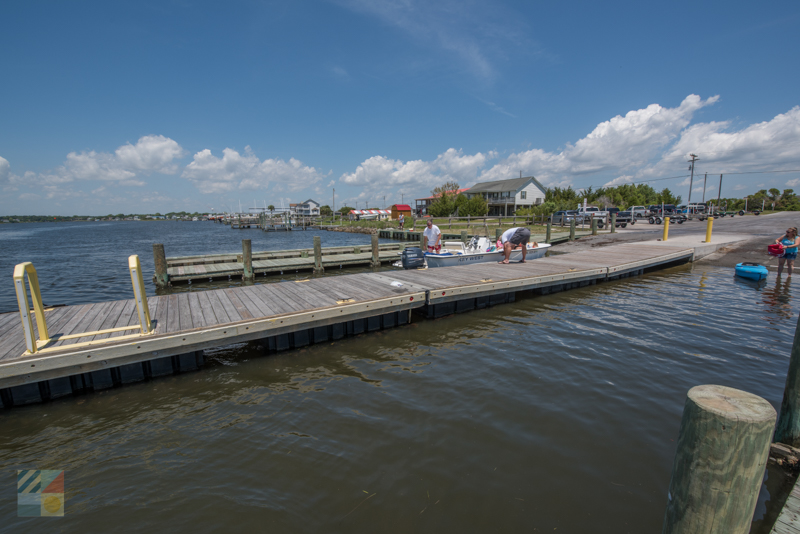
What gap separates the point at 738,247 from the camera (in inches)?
739

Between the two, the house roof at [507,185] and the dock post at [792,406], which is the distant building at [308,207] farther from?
the dock post at [792,406]

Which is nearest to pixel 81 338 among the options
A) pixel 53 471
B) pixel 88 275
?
pixel 53 471

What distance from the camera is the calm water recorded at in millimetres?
3529

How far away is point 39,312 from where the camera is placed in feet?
→ 17.3

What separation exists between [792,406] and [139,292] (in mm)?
8281

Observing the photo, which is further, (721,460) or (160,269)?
(160,269)

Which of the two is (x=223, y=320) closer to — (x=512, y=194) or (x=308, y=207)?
(x=512, y=194)

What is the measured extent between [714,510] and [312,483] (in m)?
3.38

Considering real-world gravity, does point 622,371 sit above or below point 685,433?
below

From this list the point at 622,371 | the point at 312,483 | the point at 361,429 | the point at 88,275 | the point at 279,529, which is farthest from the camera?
the point at 88,275

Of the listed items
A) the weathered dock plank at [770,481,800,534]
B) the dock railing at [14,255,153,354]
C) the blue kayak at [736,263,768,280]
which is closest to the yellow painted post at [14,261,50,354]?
the dock railing at [14,255,153,354]

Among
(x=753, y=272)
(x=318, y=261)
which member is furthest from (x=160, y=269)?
(x=753, y=272)

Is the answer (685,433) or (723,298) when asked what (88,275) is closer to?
(685,433)

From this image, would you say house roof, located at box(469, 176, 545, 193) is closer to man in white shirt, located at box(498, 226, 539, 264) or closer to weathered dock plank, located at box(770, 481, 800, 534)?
man in white shirt, located at box(498, 226, 539, 264)
